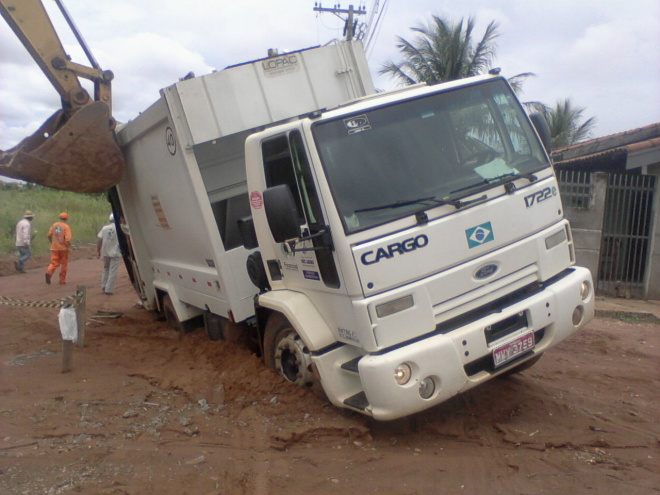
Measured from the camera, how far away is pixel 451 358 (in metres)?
3.88

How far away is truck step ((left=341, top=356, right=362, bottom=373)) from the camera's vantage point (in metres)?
4.15

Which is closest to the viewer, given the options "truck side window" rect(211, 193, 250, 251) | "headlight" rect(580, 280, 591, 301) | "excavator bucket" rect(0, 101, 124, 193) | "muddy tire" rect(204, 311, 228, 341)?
"headlight" rect(580, 280, 591, 301)

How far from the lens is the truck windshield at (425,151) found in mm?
3986

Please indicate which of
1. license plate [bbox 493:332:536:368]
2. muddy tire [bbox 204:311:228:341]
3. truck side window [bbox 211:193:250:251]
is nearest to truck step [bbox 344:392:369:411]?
license plate [bbox 493:332:536:368]

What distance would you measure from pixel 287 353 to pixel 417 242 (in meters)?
1.53

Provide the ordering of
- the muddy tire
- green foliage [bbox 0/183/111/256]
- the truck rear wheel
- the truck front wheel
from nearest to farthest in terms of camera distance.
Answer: the truck front wheel < the muddy tire < the truck rear wheel < green foliage [bbox 0/183/111/256]

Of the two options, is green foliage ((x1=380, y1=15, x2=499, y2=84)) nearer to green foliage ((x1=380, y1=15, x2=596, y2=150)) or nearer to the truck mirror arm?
green foliage ((x1=380, y1=15, x2=596, y2=150))

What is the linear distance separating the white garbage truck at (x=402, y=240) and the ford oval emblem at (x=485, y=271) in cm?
1

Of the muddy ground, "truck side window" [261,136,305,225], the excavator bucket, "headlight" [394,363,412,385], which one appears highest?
the excavator bucket

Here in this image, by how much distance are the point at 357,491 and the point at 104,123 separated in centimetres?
496

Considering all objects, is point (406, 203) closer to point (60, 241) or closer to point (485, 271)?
point (485, 271)

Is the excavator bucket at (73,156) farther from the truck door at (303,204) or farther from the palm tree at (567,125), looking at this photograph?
the palm tree at (567,125)

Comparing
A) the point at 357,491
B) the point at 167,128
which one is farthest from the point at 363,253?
the point at 167,128

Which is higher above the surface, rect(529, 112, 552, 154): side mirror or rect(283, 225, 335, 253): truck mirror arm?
rect(529, 112, 552, 154): side mirror
